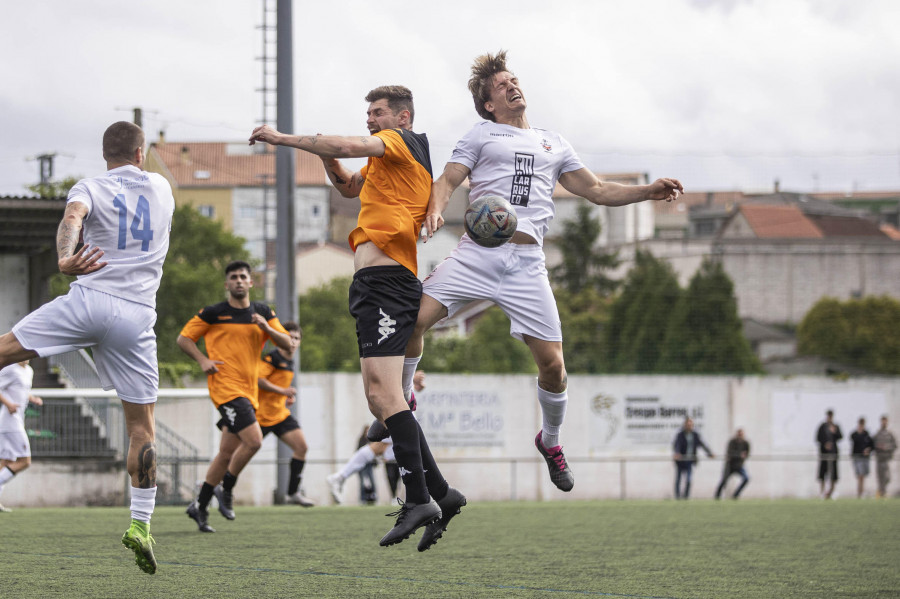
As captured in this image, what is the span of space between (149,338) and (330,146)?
1.57 m

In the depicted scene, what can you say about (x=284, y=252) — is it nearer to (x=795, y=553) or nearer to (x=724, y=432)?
(x=795, y=553)

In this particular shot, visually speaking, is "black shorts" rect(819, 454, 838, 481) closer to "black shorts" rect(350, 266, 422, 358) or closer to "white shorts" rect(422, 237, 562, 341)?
"white shorts" rect(422, 237, 562, 341)

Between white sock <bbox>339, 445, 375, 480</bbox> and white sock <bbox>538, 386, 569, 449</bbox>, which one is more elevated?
white sock <bbox>538, 386, 569, 449</bbox>

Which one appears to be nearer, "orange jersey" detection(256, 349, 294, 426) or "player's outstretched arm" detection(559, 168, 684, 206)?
"player's outstretched arm" detection(559, 168, 684, 206)

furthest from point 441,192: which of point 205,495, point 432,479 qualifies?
point 205,495

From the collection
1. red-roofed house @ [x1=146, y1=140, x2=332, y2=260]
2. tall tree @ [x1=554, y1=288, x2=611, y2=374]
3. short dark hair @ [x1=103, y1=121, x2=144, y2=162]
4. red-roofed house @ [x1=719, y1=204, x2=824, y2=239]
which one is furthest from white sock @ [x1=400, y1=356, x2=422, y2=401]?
red-roofed house @ [x1=719, y1=204, x2=824, y2=239]

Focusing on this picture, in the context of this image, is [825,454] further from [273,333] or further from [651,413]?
[273,333]

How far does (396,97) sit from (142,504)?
2.60 m

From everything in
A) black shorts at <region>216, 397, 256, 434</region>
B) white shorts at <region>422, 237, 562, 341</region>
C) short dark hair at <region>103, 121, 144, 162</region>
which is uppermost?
short dark hair at <region>103, 121, 144, 162</region>

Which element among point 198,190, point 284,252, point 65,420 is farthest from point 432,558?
point 198,190

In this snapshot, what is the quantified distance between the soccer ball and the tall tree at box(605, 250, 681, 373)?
113ft

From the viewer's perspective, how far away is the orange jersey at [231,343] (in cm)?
1068

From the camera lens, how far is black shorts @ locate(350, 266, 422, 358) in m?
5.78

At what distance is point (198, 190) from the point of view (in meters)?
50.1
